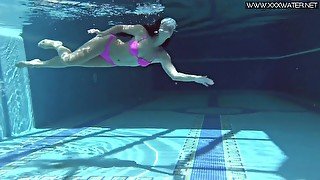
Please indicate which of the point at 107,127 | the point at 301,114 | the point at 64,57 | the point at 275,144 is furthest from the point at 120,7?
the point at 301,114

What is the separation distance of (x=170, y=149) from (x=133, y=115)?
156 inches

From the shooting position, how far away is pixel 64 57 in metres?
3.82

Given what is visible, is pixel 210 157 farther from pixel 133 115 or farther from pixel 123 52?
pixel 133 115

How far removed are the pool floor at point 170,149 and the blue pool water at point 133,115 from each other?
0.05 feet

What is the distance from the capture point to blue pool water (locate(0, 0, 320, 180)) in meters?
4.23

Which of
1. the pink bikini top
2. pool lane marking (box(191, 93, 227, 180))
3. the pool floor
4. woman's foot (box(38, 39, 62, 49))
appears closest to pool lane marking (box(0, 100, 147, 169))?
the pool floor

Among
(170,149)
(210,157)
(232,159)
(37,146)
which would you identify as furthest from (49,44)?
(232,159)

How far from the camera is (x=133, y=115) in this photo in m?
8.95

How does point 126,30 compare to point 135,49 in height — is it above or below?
above

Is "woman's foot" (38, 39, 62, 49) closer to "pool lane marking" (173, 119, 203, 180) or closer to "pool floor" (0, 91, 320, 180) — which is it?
"pool floor" (0, 91, 320, 180)

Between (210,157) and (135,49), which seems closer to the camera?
(135,49)

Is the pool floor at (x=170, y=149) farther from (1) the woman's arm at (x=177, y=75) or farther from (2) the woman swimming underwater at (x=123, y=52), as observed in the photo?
(2) the woman swimming underwater at (x=123, y=52)

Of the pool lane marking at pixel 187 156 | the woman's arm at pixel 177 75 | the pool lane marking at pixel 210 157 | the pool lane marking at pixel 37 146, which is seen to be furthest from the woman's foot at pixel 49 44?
the pool lane marking at pixel 210 157

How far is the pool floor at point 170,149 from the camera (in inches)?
156
